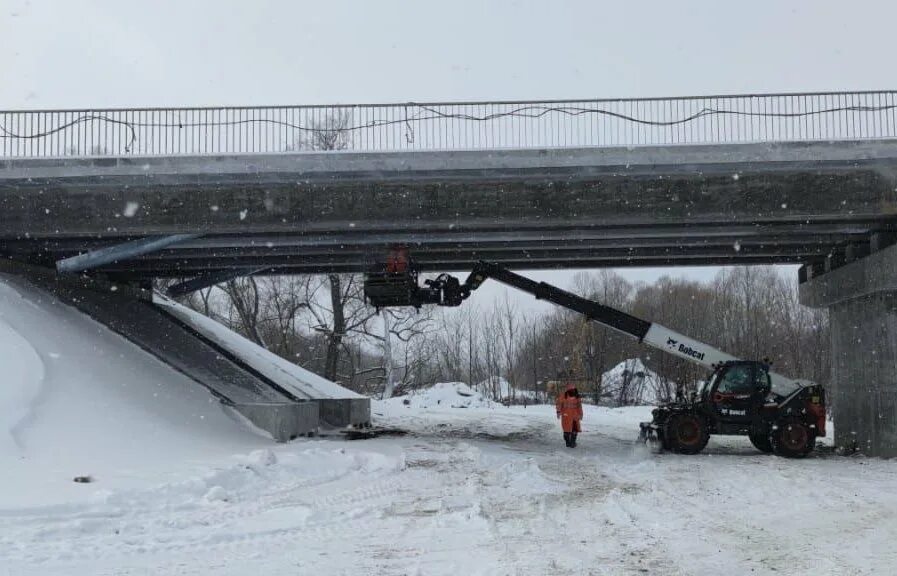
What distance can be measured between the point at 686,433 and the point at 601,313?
3694mm

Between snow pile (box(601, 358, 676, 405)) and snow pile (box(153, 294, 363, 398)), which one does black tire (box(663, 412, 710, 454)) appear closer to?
snow pile (box(153, 294, 363, 398))

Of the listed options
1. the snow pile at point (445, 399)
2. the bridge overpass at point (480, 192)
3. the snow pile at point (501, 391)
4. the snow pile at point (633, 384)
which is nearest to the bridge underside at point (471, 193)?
the bridge overpass at point (480, 192)

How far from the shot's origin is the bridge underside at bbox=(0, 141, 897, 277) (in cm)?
1698

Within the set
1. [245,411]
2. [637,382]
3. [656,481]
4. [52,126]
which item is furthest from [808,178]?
[637,382]

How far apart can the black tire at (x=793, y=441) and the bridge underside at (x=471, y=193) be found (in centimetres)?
422

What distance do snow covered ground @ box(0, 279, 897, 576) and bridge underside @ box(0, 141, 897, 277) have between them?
3.09 metres

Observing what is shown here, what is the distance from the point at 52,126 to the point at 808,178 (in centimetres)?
1622

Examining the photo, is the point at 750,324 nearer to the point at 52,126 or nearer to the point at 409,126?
the point at 409,126

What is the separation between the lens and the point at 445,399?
4556 centimetres

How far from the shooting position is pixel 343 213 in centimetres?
1759

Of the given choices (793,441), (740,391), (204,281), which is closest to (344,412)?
(204,281)

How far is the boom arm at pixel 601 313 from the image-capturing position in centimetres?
2014

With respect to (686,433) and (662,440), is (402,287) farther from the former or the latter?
(686,433)

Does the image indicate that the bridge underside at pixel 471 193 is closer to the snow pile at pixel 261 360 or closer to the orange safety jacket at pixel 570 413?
the orange safety jacket at pixel 570 413
